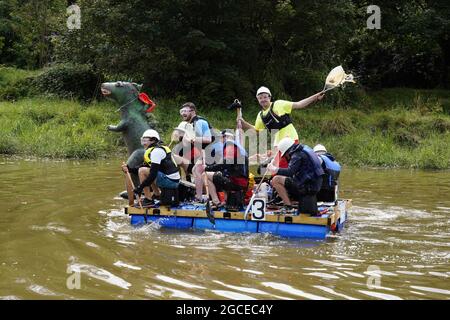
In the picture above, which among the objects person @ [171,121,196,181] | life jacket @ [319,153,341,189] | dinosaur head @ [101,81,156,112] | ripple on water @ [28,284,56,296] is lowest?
ripple on water @ [28,284,56,296]

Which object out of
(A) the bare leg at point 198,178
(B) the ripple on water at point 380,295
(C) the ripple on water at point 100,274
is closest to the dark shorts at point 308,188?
(A) the bare leg at point 198,178

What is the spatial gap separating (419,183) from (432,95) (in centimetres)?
1119

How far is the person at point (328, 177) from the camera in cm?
868

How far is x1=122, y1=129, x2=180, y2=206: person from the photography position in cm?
863

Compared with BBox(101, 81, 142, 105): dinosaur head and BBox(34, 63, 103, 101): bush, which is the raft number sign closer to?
BBox(101, 81, 142, 105): dinosaur head

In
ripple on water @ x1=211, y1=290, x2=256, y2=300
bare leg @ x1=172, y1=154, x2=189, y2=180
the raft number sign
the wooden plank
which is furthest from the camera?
bare leg @ x1=172, y1=154, x2=189, y2=180

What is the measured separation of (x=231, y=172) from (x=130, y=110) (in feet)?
7.92

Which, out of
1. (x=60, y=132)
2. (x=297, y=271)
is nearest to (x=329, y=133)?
(x=60, y=132)

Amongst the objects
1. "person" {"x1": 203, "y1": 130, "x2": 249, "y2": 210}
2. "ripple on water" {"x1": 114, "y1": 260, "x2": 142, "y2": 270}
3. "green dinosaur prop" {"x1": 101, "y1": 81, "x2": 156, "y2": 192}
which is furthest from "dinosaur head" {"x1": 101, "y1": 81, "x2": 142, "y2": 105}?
"ripple on water" {"x1": 114, "y1": 260, "x2": 142, "y2": 270}

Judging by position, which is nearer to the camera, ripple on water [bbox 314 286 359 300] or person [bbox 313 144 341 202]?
ripple on water [bbox 314 286 359 300]

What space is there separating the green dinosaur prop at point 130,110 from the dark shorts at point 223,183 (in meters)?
1.82

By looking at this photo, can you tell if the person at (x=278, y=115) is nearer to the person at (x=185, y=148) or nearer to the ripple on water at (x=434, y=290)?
the person at (x=185, y=148)

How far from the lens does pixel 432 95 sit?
77.4ft

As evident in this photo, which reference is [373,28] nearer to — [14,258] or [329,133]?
[329,133]
